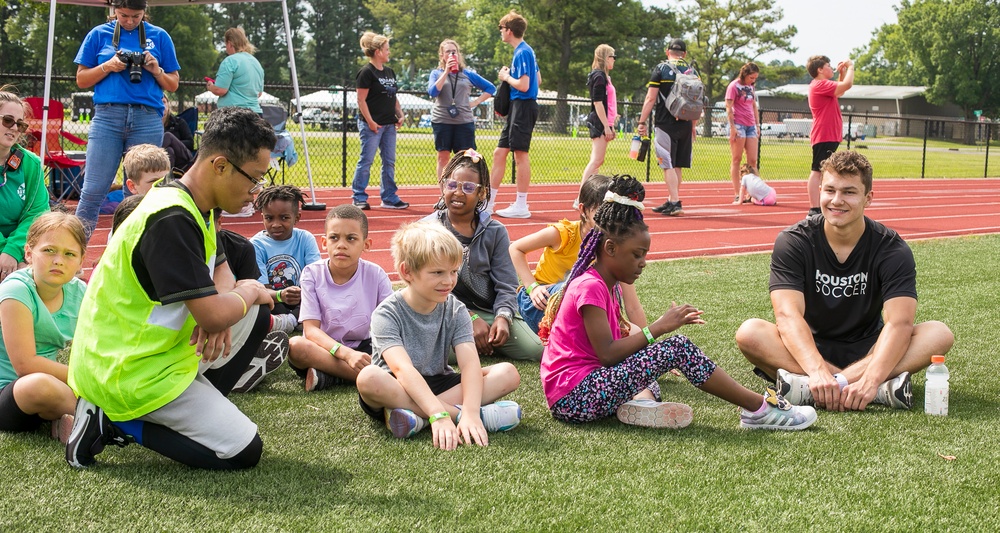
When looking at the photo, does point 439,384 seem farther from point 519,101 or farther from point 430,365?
point 519,101

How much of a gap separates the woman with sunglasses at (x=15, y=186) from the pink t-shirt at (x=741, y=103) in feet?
34.5

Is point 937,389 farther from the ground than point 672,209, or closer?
closer

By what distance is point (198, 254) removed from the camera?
10.8 feet

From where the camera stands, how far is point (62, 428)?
3.87 metres

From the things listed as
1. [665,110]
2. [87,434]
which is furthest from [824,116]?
[87,434]

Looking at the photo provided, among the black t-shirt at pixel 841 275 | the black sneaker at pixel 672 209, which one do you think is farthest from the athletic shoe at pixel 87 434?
the black sneaker at pixel 672 209

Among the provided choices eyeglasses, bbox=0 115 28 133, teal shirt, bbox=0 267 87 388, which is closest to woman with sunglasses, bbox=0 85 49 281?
eyeglasses, bbox=0 115 28 133

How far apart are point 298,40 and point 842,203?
8154cm

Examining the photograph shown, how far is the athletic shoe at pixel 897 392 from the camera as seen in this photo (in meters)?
4.45

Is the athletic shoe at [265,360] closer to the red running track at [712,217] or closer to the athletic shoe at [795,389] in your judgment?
the athletic shoe at [795,389]

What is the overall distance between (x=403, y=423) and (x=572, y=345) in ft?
2.70

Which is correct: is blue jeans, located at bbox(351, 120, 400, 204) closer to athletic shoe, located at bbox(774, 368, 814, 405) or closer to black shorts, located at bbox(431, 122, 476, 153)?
black shorts, located at bbox(431, 122, 476, 153)

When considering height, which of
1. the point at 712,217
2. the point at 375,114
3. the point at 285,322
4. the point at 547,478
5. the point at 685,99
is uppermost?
the point at 685,99

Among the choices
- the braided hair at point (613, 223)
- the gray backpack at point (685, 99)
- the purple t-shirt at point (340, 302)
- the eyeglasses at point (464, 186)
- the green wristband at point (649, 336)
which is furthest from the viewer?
the gray backpack at point (685, 99)
